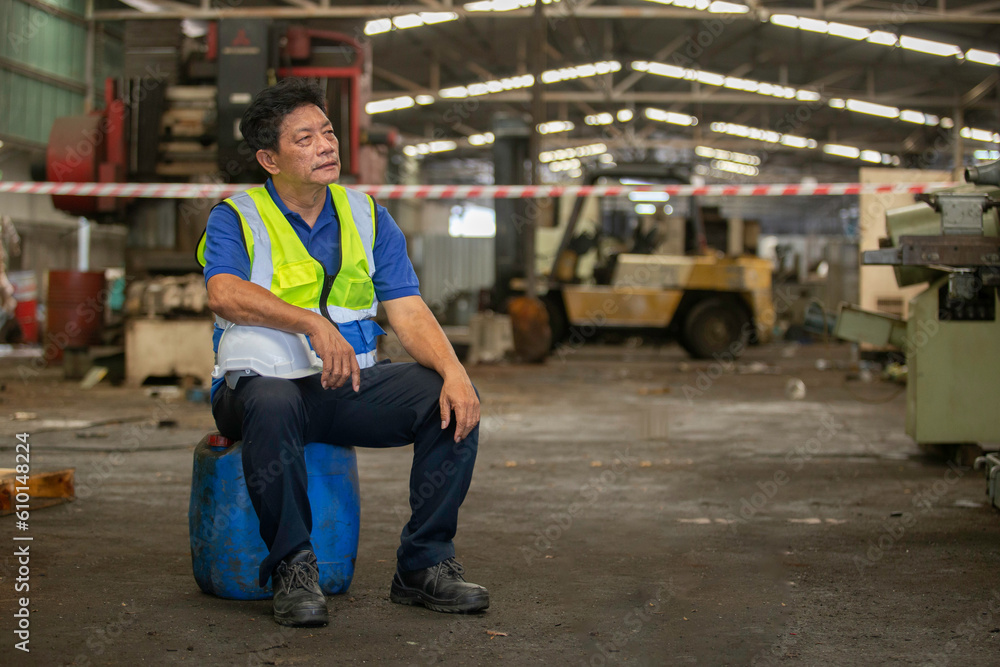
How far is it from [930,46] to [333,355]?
15.3 m

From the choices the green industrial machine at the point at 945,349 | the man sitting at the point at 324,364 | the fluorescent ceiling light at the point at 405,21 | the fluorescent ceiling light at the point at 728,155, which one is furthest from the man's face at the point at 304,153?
the fluorescent ceiling light at the point at 728,155

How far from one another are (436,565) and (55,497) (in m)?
1.77

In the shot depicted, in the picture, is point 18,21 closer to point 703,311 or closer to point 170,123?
point 170,123

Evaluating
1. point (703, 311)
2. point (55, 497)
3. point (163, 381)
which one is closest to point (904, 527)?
point (55, 497)

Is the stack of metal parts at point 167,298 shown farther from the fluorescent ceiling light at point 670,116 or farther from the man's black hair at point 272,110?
the fluorescent ceiling light at point 670,116

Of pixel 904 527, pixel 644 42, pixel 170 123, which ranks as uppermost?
pixel 644 42

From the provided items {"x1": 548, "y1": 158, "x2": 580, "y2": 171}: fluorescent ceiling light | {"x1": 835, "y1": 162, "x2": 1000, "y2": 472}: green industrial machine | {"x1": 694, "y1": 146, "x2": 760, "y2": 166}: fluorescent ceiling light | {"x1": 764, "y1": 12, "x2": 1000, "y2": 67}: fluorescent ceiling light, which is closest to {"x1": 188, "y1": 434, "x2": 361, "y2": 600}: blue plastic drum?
{"x1": 835, "y1": 162, "x2": 1000, "y2": 472}: green industrial machine

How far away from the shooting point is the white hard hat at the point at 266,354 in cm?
226

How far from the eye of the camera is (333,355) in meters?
2.16

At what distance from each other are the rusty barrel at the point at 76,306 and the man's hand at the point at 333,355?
758 cm

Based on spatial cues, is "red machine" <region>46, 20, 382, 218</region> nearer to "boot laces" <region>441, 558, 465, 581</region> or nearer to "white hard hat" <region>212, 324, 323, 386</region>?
"white hard hat" <region>212, 324, 323, 386</region>

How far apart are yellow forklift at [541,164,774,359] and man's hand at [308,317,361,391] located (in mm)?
9430

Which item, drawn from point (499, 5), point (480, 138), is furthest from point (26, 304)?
point (480, 138)

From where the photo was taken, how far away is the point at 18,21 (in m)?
14.9
